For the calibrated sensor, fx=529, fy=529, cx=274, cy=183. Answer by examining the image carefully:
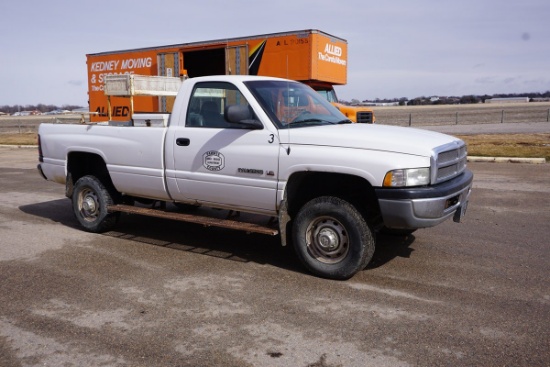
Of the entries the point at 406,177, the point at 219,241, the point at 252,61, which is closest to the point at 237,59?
the point at 252,61

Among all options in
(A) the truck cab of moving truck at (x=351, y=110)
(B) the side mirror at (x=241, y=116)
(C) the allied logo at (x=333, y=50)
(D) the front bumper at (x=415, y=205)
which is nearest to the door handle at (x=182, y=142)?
(B) the side mirror at (x=241, y=116)

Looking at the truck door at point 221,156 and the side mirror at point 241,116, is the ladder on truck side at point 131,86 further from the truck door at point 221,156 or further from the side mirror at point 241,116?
the side mirror at point 241,116

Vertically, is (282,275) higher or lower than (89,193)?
lower

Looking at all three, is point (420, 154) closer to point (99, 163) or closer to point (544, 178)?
point (99, 163)

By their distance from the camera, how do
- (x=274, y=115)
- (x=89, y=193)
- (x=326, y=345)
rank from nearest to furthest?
(x=326, y=345)
(x=274, y=115)
(x=89, y=193)

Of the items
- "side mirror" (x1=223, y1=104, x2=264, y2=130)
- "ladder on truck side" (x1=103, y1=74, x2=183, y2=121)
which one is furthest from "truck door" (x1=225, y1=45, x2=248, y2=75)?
"side mirror" (x1=223, y1=104, x2=264, y2=130)

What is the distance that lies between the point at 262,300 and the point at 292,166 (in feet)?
4.46

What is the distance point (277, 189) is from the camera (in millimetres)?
5410

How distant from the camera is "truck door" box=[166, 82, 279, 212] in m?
5.48

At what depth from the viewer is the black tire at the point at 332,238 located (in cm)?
505

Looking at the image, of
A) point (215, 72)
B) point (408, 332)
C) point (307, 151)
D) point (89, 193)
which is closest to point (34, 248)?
point (89, 193)

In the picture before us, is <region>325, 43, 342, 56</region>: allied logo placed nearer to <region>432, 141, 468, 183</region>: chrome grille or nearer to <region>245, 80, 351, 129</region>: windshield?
<region>245, 80, 351, 129</region>: windshield

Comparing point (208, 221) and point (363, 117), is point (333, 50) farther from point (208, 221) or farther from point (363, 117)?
point (208, 221)

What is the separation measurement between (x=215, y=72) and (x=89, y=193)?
11.6 m
